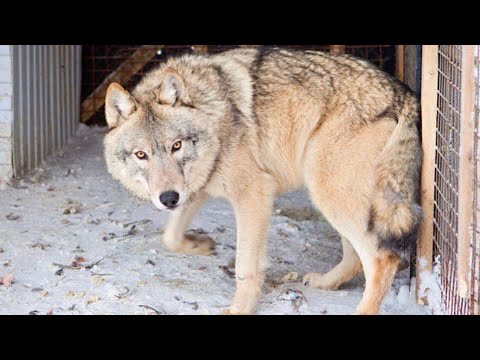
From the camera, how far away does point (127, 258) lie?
5711mm

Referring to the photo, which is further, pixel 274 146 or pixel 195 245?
pixel 195 245

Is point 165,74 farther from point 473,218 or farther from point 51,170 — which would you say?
point 51,170

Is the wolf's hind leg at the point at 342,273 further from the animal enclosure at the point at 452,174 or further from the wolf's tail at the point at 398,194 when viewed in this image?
the wolf's tail at the point at 398,194

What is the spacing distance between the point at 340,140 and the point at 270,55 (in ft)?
2.77

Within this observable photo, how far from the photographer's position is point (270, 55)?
5301 mm

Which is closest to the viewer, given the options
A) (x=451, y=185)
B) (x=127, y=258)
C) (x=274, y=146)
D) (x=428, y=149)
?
(x=451, y=185)

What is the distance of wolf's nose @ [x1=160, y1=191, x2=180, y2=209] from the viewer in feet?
15.4

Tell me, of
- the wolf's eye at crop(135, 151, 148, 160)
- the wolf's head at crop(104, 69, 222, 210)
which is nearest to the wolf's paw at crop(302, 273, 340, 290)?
the wolf's head at crop(104, 69, 222, 210)

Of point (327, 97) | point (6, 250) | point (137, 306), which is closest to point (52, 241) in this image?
point (6, 250)

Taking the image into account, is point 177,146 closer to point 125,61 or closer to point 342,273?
point 342,273

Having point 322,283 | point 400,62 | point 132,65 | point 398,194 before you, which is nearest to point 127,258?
point 322,283

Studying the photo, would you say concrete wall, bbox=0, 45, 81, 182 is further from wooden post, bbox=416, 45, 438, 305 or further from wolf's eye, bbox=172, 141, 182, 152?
wooden post, bbox=416, 45, 438, 305

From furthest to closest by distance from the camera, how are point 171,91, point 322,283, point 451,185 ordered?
point 322,283, point 171,91, point 451,185

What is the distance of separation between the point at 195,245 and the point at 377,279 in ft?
4.99
